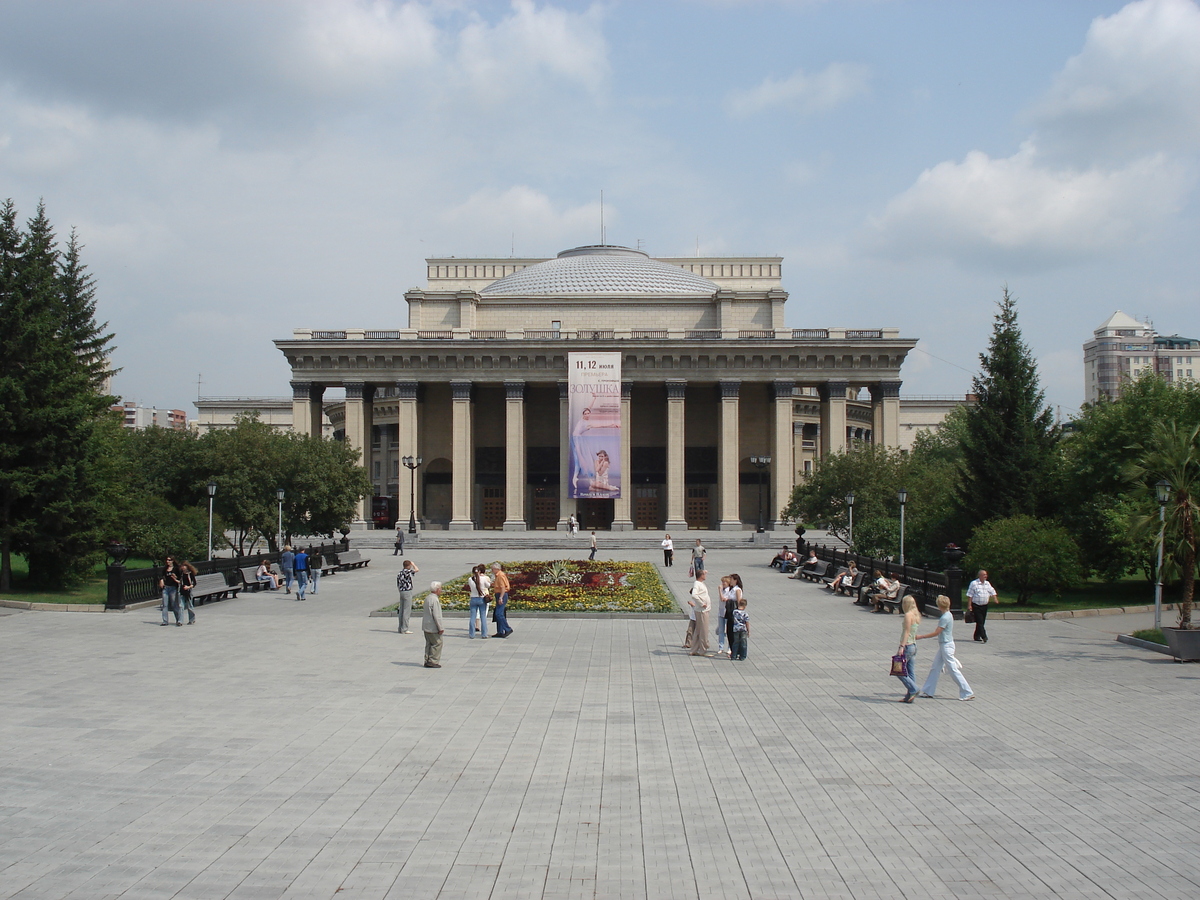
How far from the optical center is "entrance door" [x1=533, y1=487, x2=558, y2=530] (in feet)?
213

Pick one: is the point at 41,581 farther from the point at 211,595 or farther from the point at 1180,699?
the point at 1180,699

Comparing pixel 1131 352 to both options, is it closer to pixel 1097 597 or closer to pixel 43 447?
pixel 1097 597

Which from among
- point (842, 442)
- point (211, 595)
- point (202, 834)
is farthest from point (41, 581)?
point (842, 442)

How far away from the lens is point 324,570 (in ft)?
104

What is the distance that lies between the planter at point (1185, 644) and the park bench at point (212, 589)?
18937mm

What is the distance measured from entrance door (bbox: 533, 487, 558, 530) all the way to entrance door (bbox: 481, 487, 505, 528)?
2274mm

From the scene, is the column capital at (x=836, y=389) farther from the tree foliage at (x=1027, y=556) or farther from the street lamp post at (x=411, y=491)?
the tree foliage at (x=1027, y=556)

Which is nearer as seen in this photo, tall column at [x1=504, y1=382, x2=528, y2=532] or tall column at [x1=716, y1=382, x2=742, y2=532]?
tall column at [x1=716, y1=382, x2=742, y2=532]

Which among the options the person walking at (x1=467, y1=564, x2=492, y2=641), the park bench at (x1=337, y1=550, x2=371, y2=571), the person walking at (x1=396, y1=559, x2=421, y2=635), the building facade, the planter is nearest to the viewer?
the planter

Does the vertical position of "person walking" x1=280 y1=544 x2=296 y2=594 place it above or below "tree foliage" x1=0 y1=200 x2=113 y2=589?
below

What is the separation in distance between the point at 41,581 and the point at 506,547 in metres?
23.9

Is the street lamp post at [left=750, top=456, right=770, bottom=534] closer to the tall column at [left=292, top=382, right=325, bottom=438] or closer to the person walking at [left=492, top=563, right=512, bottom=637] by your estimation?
the tall column at [left=292, top=382, right=325, bottom=438]

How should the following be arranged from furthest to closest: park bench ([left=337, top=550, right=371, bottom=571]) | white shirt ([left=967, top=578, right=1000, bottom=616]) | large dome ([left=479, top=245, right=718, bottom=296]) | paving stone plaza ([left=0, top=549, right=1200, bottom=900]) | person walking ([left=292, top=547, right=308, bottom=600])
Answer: large dome ([left=479, top=245, right=718, bottom=296])
park bench ([left=337, top=550, right=371, bottom=571])
person walking ([left=292, top=547, right=308, bottom=600])
white shirt ([left=967, top=578, right=1000, bottom=616])
paving stone plaza ([left=0, top=549, right=1200, bottom=900])

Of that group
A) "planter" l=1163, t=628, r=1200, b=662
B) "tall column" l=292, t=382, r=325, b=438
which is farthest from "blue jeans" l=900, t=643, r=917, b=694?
"tall column" l=292, t=382, r=325, b=438
